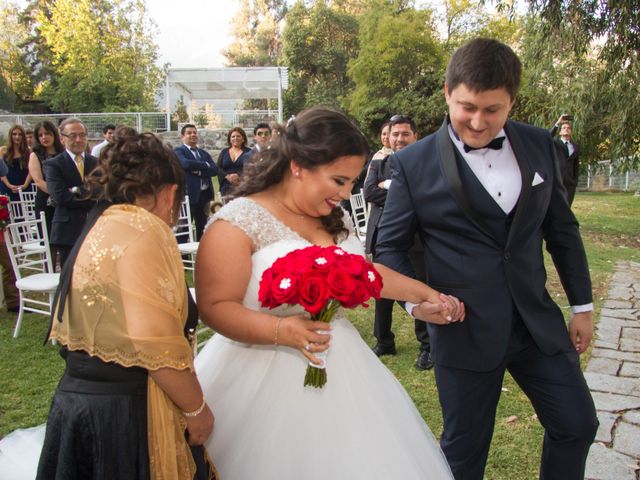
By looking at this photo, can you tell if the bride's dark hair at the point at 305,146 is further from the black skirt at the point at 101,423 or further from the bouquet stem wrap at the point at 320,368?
the black skirt at the point at 101,423

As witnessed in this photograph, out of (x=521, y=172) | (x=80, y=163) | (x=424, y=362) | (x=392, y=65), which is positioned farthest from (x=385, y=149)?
(x=392, y=65)

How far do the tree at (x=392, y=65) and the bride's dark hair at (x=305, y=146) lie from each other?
26547 millimetres

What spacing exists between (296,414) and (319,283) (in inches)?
25.0

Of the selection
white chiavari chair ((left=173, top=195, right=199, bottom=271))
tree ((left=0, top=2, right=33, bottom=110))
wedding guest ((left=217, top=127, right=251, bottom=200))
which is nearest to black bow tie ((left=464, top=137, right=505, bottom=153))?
white chiavari chair ((left=173, top=195, right=199, bottom=271))

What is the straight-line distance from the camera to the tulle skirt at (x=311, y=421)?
2092mm

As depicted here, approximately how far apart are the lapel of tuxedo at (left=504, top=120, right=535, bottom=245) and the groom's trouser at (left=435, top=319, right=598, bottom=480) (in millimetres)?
473

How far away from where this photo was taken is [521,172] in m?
2.31

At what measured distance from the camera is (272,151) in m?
2.36

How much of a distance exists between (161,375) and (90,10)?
49069 millimetres

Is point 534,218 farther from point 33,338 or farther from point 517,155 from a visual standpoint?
point 33,338

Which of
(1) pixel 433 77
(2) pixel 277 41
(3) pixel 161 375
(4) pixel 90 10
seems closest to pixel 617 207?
(1) pixel 433 77

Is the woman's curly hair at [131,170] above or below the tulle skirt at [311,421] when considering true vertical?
above

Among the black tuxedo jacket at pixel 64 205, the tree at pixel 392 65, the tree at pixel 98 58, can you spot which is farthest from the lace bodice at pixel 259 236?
the tree at pixel 98 58

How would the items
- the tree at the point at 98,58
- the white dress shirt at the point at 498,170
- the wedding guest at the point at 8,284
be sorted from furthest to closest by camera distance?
the tree at the point at 98,58, the wedding guest at the point at 8,284, the white dress shirt at the point at 498,170
